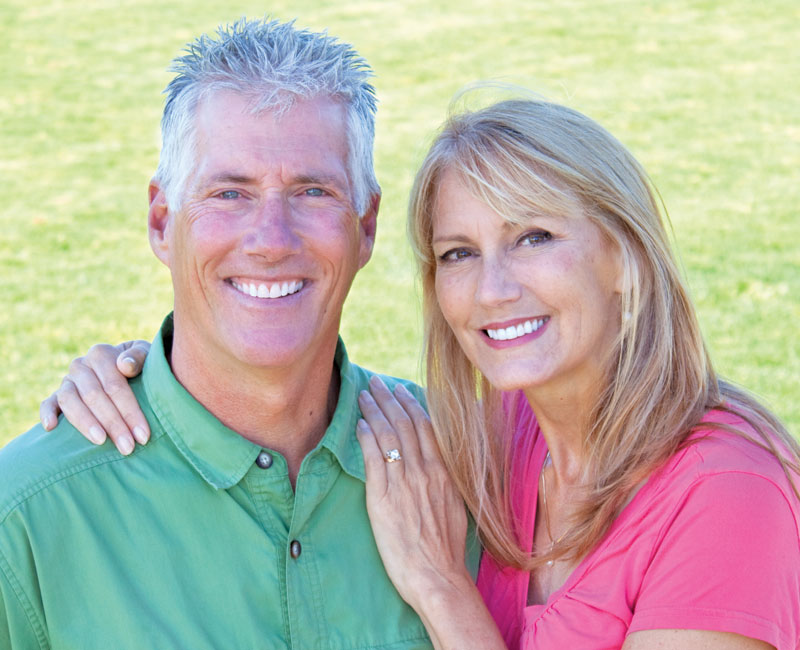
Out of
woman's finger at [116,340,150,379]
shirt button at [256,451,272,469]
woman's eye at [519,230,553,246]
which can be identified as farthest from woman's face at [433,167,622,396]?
woman's finger at [116,340,150,379]

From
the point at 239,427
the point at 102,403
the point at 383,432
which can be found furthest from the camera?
the point at 383,432

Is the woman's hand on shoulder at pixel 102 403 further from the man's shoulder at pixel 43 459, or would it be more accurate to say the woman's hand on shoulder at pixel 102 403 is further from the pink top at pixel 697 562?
the pink top at pixel 697 562

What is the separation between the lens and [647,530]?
2648mm

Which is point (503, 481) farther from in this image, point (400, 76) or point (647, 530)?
point (400, 76)

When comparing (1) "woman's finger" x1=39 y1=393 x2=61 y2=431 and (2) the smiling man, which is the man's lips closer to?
(2) the smiling man

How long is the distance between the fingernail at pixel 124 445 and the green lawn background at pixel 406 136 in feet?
4.07

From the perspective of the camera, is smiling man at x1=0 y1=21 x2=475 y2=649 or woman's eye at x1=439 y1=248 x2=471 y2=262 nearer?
smiling man at x1=0 y1=21 x2=475 y2=649

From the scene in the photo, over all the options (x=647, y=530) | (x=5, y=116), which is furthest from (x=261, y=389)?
(x=5, y=116)

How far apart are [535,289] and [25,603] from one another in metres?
1.42

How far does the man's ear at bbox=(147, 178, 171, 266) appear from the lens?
2.90 m

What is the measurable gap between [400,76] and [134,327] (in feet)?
21.2

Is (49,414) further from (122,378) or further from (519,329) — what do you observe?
(519,329)

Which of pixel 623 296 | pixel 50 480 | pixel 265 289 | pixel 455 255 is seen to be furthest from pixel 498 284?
pixel 50 480

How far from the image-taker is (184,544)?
2.59 m
